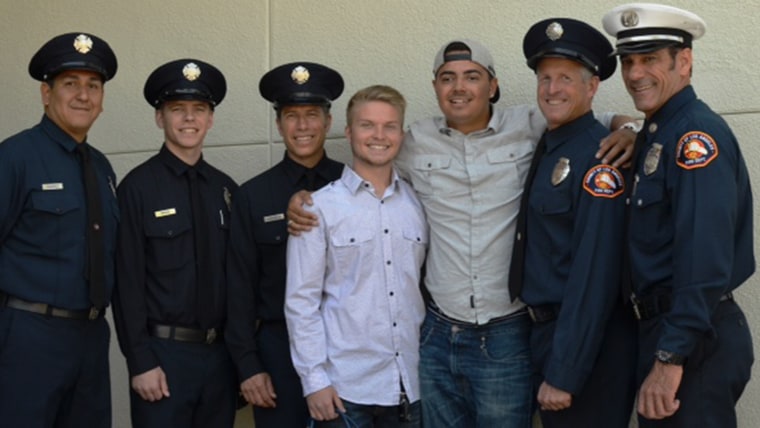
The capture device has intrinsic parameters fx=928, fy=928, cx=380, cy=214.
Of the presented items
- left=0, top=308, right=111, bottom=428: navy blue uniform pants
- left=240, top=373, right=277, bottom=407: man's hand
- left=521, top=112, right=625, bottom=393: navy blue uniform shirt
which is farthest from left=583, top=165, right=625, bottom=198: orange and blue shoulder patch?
left=0, top=308, right=111, bottom=428: navy blue uniform pants

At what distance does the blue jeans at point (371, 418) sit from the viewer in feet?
10.3

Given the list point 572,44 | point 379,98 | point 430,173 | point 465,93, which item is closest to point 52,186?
point 379,98

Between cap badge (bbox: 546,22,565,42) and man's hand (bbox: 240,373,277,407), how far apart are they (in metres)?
1.58

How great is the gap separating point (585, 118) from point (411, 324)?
93cm

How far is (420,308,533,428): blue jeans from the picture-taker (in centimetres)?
319

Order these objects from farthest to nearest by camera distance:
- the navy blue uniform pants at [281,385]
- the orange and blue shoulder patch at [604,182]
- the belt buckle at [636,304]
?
the navy blue uniform pants at [281,385] < the orange and blue shoulder patch at [604,182] < the belt buckle at [636,304]

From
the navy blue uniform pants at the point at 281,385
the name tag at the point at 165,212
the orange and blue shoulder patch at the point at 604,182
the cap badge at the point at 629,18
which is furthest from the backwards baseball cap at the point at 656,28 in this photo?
the name tag at the point at 165,212

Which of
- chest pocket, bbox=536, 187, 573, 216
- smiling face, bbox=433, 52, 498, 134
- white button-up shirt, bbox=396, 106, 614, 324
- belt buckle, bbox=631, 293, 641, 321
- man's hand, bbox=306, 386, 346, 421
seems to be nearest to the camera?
belt buckle, bbox=631, 293, 641, 321

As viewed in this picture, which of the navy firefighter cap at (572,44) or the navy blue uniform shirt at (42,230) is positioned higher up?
the navy firefighter cap at (572,44)

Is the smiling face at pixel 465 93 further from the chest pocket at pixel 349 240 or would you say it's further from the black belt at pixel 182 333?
the black belt at pixel 182 333

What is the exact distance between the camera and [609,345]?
9.68 ft

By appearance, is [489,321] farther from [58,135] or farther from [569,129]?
[58,135]

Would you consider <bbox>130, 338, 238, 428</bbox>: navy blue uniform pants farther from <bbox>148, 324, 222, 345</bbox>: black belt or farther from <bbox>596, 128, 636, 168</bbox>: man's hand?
<bbox>596, 128, 636, 168</bbox>: man's hand

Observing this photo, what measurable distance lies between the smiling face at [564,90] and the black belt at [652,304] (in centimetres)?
68
